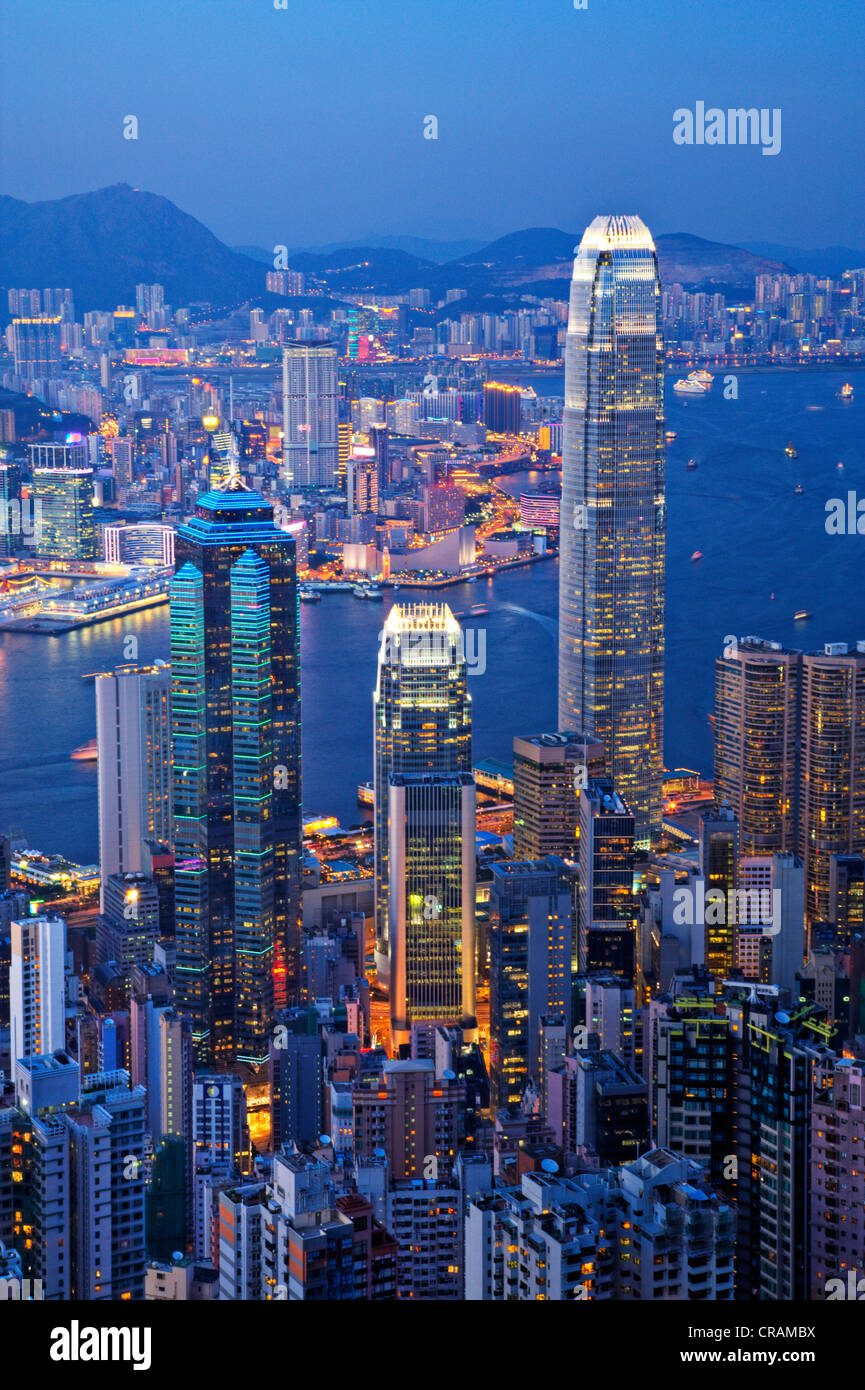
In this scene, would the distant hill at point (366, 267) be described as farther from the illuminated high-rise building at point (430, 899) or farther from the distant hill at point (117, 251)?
the illuminated high-rise building at point (430, 899)

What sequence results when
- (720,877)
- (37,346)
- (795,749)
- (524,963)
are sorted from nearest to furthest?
1. (524,963)
2. (720,877)
3. (795,749)
4. (37,346)

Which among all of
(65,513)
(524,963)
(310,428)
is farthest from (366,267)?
(310,428)

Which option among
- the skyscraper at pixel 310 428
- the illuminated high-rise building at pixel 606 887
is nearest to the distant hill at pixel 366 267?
the illuminated high-rise building at pixel 606 887

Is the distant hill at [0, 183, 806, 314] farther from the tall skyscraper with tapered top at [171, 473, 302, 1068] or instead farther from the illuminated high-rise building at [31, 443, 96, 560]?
the illuminated high-rise building at [31, 443, 96, 560]

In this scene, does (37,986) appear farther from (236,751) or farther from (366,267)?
(366,267)

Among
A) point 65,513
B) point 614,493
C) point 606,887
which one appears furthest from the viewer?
point 65,513

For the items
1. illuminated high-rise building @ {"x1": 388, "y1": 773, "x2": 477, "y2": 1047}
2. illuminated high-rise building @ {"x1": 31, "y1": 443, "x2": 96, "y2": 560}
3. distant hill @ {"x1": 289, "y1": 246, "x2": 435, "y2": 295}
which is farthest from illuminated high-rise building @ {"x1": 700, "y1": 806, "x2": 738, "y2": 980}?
illuminated high-rise building @ {"x1": 31, "y1": 443, "x2": 96, "y2": 560}
